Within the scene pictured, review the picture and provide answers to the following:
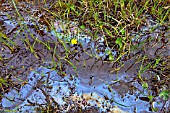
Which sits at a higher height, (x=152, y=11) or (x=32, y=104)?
(x=152, y=11)

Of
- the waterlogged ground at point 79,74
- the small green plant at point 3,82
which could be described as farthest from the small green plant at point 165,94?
the small green plant at point 3,82

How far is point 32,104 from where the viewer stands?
8.02 feet

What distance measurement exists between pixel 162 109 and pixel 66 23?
144 cm

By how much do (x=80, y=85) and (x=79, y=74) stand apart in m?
0.13

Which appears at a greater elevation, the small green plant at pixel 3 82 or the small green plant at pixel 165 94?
the small green plant at pixel 3 82

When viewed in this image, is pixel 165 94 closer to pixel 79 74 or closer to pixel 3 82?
pixel 79 74

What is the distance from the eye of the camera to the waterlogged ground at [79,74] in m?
2.43

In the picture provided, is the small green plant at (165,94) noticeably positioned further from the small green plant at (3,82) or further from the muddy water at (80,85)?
the small green plant at (3,82)

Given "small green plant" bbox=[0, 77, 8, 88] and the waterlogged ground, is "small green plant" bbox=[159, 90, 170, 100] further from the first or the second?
"small green plant" bbox=[0, 77, 8, 88]

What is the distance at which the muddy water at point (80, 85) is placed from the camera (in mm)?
2436

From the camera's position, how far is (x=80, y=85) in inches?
101

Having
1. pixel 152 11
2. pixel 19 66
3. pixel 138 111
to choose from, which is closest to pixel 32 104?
pixel 19 66

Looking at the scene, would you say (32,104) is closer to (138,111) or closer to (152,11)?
(138,111)

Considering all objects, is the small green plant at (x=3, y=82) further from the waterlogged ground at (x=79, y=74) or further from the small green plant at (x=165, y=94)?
the small green plant at (x=165, y=94)
